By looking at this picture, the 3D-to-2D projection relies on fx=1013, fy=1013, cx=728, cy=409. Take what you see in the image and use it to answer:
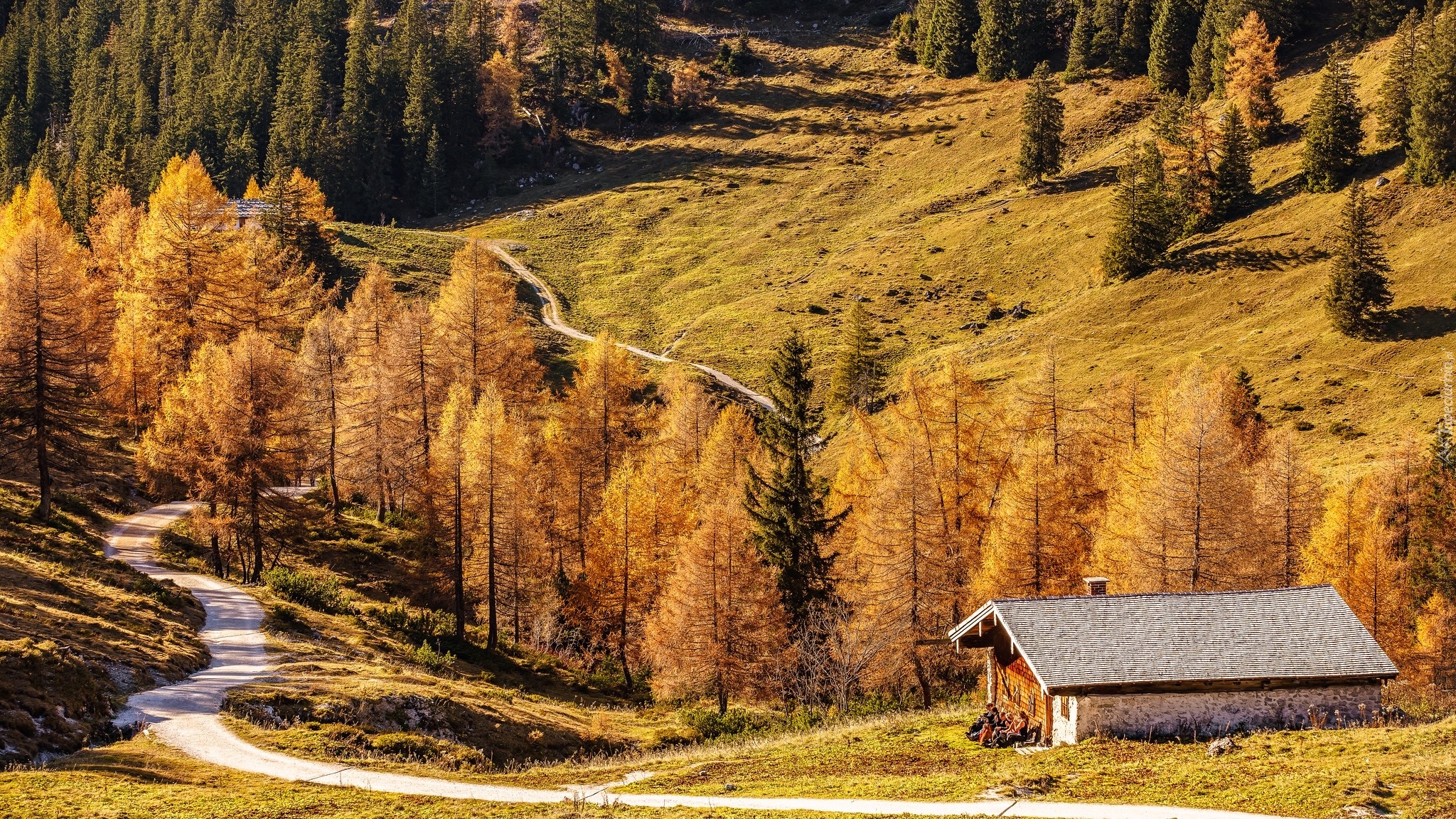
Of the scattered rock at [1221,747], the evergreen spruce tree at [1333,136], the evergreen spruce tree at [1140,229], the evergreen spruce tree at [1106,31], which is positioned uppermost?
the evergreen spruce tree at [1106,31]

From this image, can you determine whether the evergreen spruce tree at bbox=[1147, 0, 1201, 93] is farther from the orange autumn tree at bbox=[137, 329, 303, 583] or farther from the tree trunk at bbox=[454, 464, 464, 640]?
the orange autumn tree at bbox=[137, 329, 303, 583]

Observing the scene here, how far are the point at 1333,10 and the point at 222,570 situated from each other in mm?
135894

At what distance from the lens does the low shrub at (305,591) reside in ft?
158

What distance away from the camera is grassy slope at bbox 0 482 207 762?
83.7ft

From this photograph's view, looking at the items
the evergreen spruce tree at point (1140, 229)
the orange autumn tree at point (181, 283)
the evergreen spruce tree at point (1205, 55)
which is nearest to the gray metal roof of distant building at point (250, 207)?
the orange autumn tree at point (181, 283)

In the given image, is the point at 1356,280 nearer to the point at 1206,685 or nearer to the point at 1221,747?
the point at 1206,685

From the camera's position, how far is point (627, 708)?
161 feet

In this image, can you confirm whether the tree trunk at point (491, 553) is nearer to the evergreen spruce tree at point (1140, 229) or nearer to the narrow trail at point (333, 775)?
the narrow trail at point (333, 775)

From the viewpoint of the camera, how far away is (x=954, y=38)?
15400 centimetres

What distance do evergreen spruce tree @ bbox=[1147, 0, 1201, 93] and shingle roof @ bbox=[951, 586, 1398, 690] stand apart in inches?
4386

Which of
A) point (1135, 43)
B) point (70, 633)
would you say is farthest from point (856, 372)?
point (1135, 43)

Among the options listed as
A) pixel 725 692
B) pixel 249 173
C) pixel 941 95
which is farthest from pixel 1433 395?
pixel 249 173

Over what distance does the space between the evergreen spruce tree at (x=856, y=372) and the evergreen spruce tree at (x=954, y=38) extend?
272 ft

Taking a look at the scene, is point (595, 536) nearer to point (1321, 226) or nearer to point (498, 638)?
point (498, 638)
